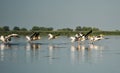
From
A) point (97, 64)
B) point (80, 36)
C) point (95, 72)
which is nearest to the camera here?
point (95, 72)

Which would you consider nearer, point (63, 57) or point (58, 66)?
point (58, 66)

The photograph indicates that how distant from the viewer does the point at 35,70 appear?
21062 mm

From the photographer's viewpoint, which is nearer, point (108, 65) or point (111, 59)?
point (108, 65)

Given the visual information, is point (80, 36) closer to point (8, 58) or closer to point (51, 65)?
point (8, 58)

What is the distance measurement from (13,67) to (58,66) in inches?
84.5

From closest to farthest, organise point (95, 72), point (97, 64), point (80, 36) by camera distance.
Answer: point (95, 72) < point (97, 64) < point (80, 36)

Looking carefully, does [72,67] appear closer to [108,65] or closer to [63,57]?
[108,65]

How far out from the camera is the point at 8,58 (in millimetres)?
26125

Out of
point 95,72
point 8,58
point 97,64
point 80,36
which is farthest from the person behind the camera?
point 80,36

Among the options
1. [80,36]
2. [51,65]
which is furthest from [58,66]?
[80,36]

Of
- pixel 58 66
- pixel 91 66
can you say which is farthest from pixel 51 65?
pixel 91 66

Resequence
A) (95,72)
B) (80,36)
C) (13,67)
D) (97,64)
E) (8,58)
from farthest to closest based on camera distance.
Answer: (80,36), (8,58), (97,64), (13,67), (95,72)

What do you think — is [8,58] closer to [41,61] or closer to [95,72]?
[41,61]

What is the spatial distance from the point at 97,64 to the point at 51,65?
7.39ft
